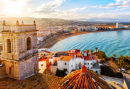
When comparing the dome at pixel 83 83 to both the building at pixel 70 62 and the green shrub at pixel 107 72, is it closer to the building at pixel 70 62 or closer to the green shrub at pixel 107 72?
the building at pixel 70 62

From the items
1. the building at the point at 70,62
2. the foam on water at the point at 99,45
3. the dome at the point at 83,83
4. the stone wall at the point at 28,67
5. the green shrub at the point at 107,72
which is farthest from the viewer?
the foam on water at the point at 99,45

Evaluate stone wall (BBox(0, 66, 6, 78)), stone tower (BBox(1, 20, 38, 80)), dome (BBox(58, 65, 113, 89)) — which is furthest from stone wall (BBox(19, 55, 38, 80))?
dome (BBox(58, 65, 113, 89))

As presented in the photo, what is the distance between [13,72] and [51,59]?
29.8 ft

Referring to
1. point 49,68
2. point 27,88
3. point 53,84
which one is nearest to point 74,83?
point 53,84

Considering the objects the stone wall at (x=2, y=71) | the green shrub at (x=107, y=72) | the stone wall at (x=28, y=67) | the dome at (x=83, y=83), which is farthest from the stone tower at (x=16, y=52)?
the green shrub at (x=107, y=72)

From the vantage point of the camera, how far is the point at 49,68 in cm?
1361

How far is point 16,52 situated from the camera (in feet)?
19.2

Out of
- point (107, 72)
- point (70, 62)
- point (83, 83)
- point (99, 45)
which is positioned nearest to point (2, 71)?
point (83, 83)

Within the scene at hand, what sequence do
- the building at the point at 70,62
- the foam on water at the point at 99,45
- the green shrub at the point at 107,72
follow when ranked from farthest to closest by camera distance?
the foam on water at the point at 99,45
the green shrub at the point at 107,72
the building at the point at 70,62

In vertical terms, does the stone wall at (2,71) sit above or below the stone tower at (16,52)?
below

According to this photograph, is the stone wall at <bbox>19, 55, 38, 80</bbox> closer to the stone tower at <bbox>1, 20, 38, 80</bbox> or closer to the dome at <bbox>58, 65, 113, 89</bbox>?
the stone tower at <bbox>1, 20, 38, 80</bbox>

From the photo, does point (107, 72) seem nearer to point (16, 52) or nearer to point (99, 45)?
point (16, 52)

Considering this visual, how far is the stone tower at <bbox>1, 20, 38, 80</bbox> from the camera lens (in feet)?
19.0

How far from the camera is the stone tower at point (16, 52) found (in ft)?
19.0
